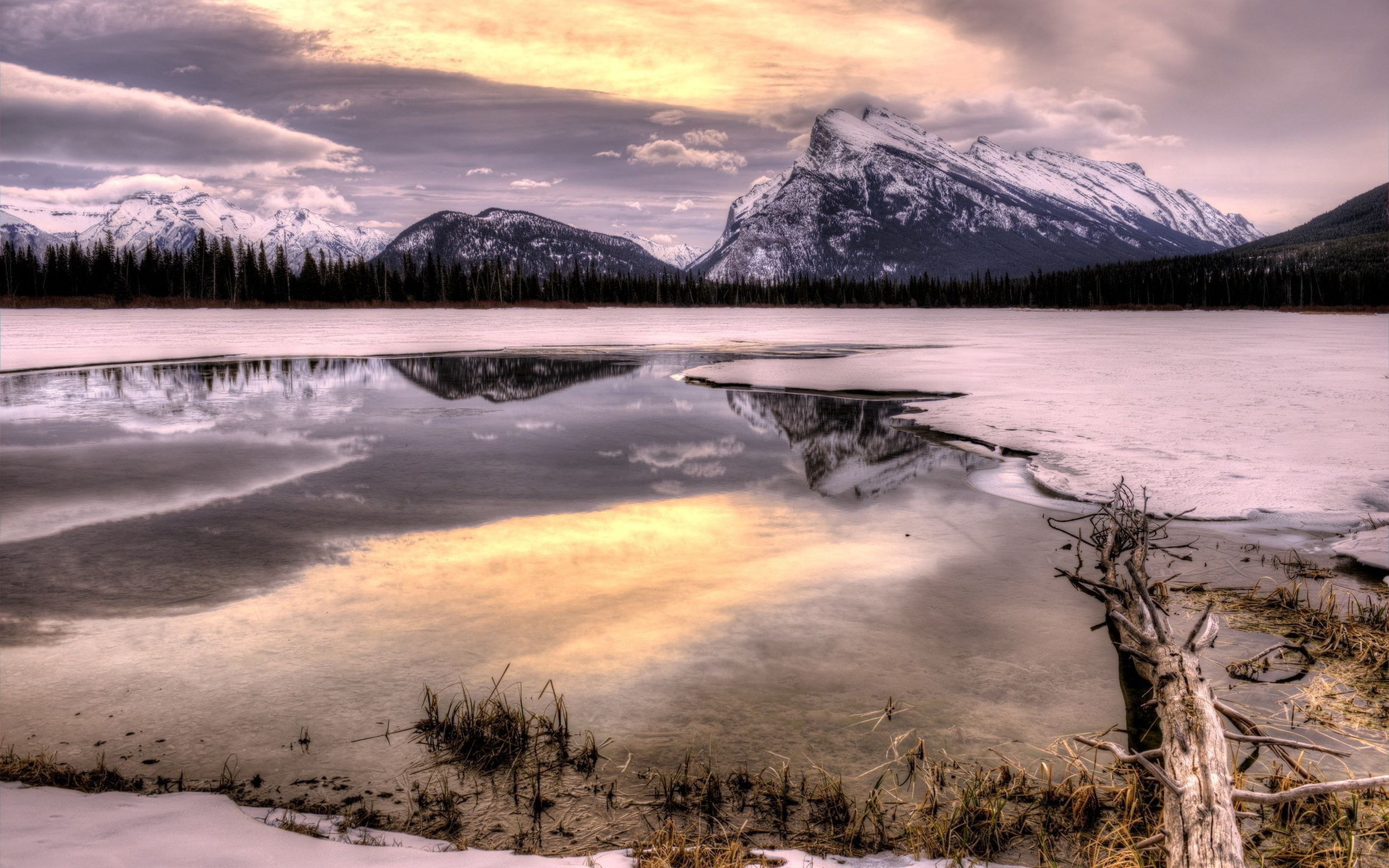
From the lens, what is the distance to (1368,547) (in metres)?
9.45

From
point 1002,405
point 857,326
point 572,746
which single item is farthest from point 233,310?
point 572,746

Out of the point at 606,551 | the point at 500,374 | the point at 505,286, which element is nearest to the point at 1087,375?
the point at 500,374

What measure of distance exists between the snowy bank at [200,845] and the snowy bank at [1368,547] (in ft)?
26.0

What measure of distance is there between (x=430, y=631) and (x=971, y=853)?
16.3 ft

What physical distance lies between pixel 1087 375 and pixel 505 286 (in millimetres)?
152376

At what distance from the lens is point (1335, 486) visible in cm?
1197

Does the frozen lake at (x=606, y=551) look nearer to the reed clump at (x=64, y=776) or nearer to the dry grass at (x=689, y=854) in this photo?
the reed clump at (x=64, y=776)

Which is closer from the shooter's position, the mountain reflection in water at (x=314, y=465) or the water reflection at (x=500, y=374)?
the mountain reflection in water at (x=314, y=465)

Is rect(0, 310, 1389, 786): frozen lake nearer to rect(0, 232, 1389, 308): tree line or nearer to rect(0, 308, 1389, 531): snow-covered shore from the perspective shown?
rect(0, 308, 1389, 531): snow-covered shore

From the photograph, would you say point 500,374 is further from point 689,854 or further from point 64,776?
point 689,854

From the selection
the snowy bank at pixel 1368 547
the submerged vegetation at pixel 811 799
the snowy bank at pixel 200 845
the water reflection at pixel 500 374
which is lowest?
the submerged vegetation at pixel 811 799

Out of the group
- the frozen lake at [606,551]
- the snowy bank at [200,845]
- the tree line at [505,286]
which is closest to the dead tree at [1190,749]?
the frozen lake at [606,551]

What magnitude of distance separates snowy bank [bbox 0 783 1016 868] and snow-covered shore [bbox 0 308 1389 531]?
33.7 feet

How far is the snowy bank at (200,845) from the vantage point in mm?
4016
